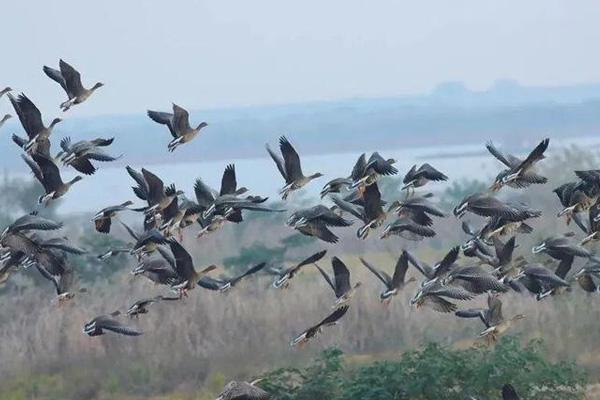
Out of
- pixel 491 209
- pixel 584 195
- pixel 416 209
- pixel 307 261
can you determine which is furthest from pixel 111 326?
pixel 584 195

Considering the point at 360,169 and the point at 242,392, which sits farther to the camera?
the point at 242,392

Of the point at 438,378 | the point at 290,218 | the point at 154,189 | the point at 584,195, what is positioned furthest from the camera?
the point at 438,378

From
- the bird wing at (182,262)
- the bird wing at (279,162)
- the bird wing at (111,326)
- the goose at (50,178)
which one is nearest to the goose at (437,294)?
the bird wing at (279,162)

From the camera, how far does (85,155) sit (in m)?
11.0

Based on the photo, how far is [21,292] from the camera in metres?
22.4

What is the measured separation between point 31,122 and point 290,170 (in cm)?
178

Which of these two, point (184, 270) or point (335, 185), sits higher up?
point (335, 185)

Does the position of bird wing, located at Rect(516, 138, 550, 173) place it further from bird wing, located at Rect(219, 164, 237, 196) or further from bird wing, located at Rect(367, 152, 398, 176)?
bird wing, located at Rect(219, 164, 237, 196)

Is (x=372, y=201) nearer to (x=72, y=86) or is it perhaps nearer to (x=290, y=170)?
(x=290, y=170)

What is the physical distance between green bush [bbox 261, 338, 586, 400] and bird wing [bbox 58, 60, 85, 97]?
183 inches

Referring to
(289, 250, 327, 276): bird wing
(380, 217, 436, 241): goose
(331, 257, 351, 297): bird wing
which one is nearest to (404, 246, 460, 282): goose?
(380, 217, 436, 241): goose

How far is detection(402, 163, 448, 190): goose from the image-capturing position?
37.3 ft

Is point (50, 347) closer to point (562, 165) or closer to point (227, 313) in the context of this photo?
point (227, 313)

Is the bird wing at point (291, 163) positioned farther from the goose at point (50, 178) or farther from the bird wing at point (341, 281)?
the goose at point (50, 178)
